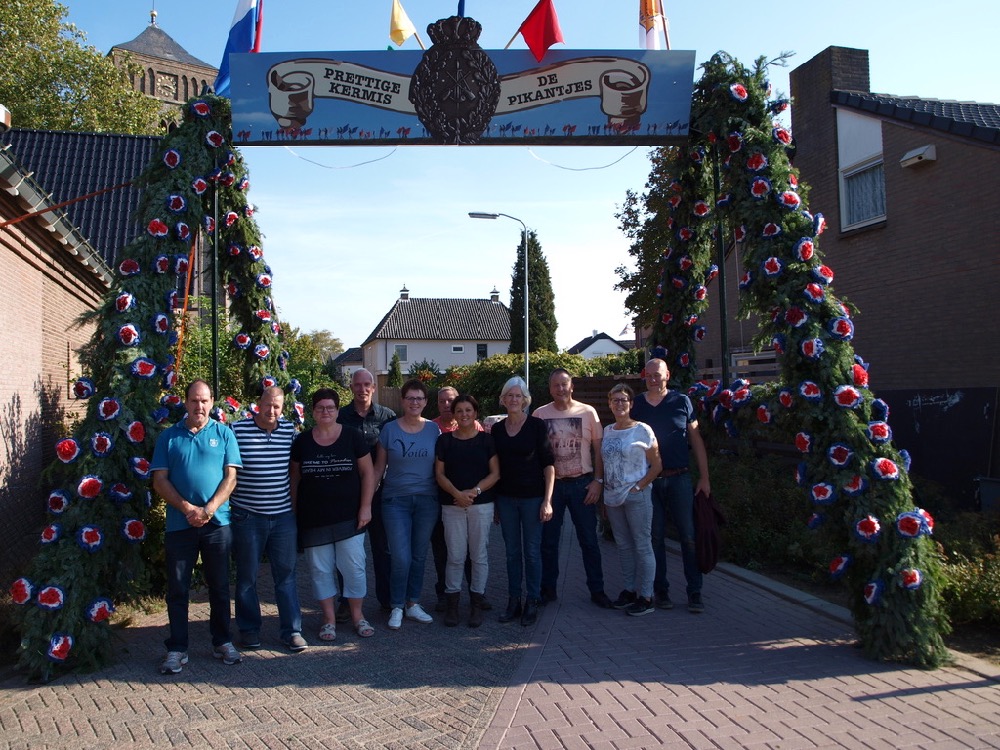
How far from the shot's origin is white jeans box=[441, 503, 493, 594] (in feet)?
21.0

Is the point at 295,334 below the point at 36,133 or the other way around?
below

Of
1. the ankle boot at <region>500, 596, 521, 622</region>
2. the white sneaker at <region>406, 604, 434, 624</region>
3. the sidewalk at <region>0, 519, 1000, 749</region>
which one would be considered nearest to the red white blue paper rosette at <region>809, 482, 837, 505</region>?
the sidewalk at <region>0, 519, 1000, 749</region>

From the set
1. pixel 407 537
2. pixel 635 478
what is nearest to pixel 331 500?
pixel 407 537

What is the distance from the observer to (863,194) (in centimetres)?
1362

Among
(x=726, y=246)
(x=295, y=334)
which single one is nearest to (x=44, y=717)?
(x=726, y=246)

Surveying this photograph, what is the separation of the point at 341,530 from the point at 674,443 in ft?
8.71

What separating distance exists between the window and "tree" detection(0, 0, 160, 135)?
22.0 m

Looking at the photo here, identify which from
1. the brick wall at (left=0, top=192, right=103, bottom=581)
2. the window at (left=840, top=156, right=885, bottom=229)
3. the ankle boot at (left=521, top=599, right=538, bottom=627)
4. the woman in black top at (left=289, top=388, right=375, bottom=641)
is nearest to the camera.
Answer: the woman in black top at (left=289, top=388, right=375, bottom=641)

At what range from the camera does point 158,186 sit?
6652 millimetres

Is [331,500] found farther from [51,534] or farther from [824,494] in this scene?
[824,494]

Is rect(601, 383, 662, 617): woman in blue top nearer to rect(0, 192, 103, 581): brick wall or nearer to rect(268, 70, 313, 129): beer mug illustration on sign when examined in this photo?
rect(268, 70, 313, 129): beer mug illustration on sign

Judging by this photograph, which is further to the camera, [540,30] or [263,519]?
[540,30]

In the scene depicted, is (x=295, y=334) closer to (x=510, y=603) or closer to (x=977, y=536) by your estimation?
(x=510, y=603)

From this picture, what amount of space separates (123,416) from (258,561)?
1394mm
